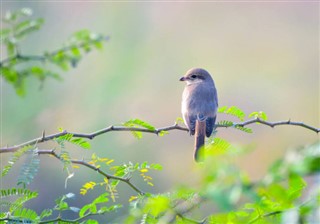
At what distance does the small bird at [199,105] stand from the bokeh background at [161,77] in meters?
11.4

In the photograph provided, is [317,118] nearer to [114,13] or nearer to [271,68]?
[271,68]

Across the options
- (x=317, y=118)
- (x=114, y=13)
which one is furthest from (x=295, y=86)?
(x=114, y=13)

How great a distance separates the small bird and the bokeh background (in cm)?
1137

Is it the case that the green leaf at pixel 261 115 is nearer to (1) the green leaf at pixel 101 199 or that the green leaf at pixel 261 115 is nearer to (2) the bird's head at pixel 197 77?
(1) the green leaf at pixel 101 199

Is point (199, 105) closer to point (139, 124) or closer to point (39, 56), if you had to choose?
point (139, 124)

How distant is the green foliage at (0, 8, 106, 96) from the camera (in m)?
2.03

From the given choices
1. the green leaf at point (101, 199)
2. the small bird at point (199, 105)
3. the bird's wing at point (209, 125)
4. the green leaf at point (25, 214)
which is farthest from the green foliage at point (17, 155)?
the bird's wing at point (209, 125)

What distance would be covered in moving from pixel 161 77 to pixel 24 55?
23.8 meters

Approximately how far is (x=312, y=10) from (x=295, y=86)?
349 centimetres

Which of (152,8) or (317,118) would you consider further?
(152,8)

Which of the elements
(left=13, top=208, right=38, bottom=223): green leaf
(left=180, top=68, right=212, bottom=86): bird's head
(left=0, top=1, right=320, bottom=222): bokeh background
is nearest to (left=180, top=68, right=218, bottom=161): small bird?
(left=180, top=68, right=212, bottom=86): bird's head

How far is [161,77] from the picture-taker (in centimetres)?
2577

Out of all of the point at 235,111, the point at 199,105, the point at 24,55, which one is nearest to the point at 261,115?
the point at 235,111

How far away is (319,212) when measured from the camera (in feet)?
4.00
